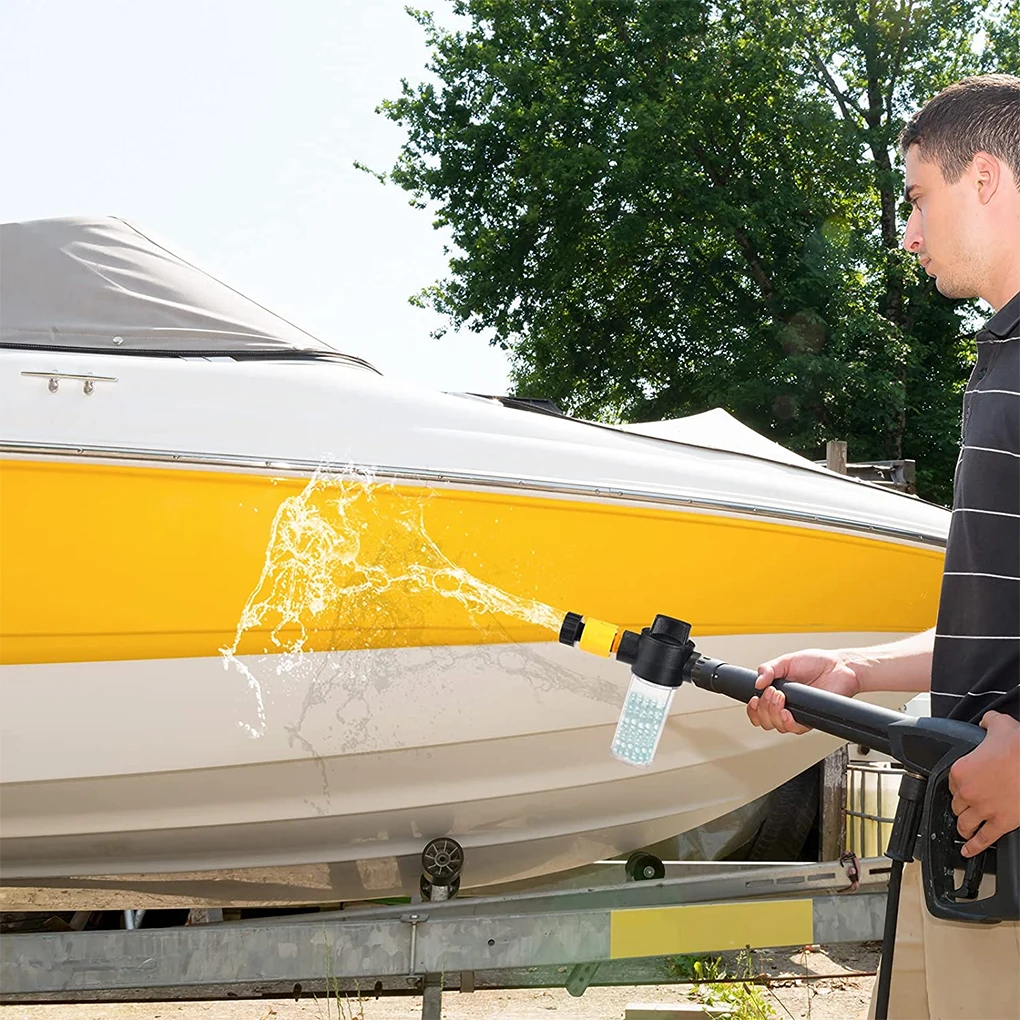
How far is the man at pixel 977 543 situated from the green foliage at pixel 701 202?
11.3m

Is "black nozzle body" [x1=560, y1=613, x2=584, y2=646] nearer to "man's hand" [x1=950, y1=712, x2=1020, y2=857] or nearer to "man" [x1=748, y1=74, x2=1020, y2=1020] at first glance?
"man" [x1=748, y1=74, x2=1020, y2=1020]

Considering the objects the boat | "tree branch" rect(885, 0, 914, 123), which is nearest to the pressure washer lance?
the boat

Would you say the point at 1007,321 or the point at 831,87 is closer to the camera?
the point at 1007,321

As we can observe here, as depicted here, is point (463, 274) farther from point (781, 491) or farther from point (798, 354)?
point (781, 491)

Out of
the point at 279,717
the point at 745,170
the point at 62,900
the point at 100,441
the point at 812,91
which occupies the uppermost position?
the point at 812,91

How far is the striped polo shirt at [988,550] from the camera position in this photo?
4.02 ft

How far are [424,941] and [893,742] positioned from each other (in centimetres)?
119

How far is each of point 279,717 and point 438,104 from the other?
14.7 m

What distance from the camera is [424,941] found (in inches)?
82.7

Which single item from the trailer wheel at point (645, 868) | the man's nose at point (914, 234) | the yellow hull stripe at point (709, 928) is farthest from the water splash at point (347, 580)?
the man's nose at point (914, 234)

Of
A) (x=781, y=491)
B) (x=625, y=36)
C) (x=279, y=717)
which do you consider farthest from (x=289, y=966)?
(x=625, y=36)

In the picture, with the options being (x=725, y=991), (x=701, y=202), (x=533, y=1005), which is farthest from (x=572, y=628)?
(x=701, y=202)

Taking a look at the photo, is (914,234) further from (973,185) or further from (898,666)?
(898,666)

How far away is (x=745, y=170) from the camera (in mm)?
14219
